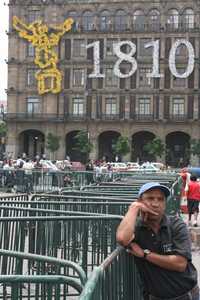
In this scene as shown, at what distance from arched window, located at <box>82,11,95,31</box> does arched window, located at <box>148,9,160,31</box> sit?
7.09 m

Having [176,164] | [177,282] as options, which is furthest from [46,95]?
[177,282]

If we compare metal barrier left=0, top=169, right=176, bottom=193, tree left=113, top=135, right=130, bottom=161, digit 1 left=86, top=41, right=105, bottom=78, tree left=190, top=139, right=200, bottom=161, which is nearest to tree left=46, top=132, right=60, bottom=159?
tree left=113, top=135, right=130, bottom=161

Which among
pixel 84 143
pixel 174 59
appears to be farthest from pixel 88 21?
pixel 84 143

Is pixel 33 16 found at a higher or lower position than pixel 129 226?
higher

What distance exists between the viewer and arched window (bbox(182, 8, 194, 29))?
76.2 m

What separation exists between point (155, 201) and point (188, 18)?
73809mm

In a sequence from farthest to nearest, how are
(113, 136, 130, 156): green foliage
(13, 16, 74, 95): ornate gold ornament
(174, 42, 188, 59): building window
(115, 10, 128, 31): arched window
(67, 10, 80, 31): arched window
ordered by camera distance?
(67, 10, 80, 31): arched window
(115, 10, 128, 31): arched window
(13, 16, 74, 95): ornate gold ornament
(174, 42, 188, 59): building window
(113, 136, 130, 156): green foliage

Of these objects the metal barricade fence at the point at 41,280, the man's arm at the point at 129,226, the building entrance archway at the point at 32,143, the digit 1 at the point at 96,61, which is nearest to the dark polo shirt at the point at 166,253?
the man's arm at the point at 129,226

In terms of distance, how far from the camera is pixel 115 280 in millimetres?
5266

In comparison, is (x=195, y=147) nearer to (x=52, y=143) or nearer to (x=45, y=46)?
(x=52, y=143)

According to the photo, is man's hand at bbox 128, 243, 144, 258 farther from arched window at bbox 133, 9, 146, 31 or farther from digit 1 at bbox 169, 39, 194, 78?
arched window at bbox 133, 9, 146, 31

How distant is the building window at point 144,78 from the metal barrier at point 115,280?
70.8 meters

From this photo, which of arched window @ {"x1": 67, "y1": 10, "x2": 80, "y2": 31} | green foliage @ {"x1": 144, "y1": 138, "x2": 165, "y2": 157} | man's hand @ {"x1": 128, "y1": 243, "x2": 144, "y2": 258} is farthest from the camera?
arched window @ {"x1": 67, "y1": 10, "x2": 80, "y2": 31}

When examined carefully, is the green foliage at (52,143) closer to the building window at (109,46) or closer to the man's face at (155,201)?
the building window at (109,46)
